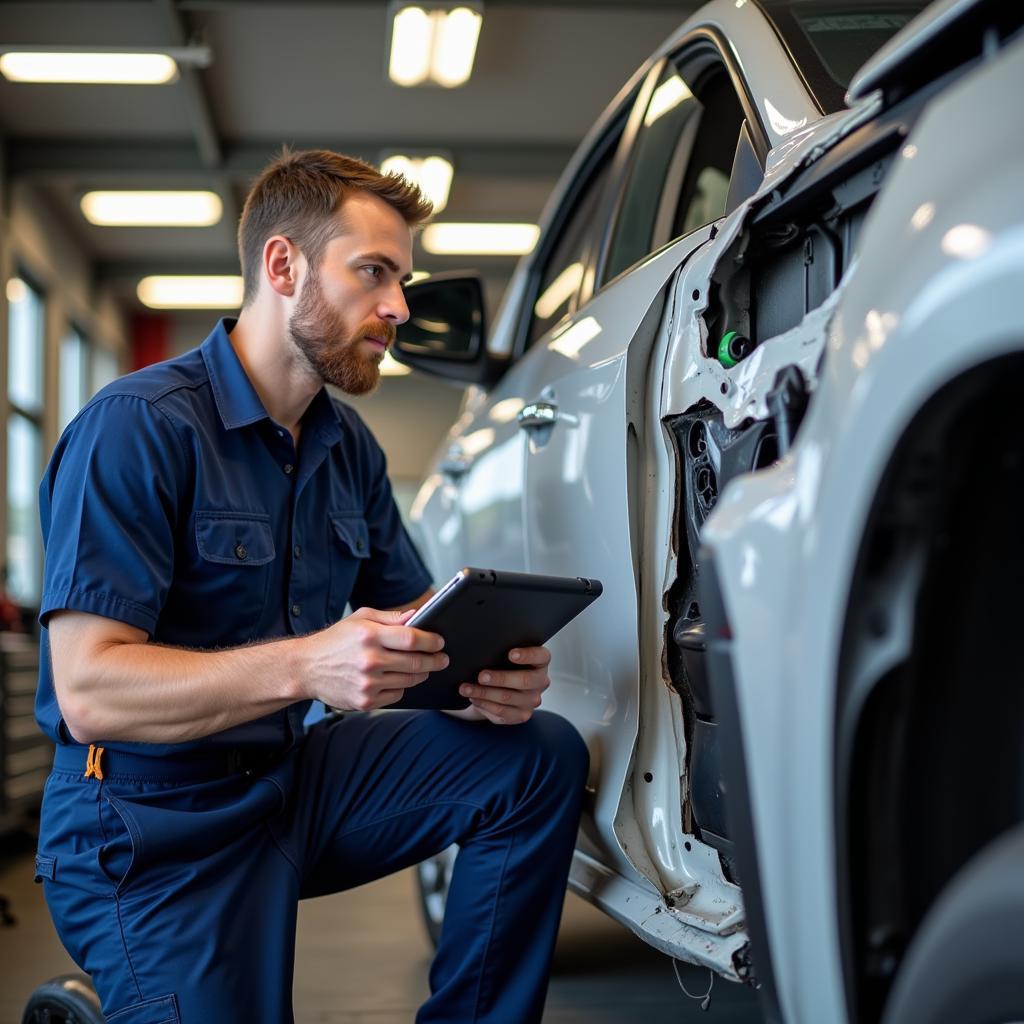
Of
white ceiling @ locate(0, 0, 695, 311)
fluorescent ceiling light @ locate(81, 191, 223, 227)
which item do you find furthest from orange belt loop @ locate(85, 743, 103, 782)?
fluorescent ceiling light @ locate(81, 191, 223, 227)

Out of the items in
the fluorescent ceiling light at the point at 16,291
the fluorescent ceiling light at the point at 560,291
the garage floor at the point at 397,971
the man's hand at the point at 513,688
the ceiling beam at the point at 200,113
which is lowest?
the garage floor at the point at 397,971

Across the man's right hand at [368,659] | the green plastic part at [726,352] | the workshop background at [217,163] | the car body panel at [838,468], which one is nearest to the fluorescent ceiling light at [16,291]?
the workshop background at [217,163]

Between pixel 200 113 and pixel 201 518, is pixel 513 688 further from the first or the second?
pixel 200 113

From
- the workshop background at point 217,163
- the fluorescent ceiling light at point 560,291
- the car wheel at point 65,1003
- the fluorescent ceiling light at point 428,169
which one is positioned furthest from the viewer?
the fluorescent ceiling light at point 428,169

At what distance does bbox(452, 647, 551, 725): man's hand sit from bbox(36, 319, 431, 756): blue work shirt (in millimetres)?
304

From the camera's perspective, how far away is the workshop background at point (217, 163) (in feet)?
10.6

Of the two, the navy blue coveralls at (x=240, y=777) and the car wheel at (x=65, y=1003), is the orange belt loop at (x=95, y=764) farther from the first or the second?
the car wheel at (x=65, y=1003)

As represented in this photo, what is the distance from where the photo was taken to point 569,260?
279 centimetres

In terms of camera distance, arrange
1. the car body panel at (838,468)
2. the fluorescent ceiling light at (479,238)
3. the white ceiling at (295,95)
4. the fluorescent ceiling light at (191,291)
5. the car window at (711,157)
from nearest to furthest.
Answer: the car body panel at (838,468) → the car window at (711,157) → the white ceiling at (295,95) → the fluorescent ceiling light at (479,238) → the fluorescent ceiling light at (191,291)

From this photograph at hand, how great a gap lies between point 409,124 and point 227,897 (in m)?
6.62

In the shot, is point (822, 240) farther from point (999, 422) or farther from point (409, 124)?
point (409, 124)

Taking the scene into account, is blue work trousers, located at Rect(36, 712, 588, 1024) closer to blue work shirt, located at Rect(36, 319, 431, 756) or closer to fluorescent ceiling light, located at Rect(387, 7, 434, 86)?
blue work shirt, located at Rect(36, 319, 431, 756)

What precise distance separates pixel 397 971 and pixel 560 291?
147cm

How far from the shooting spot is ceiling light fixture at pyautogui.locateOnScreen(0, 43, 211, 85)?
5.93 metres
